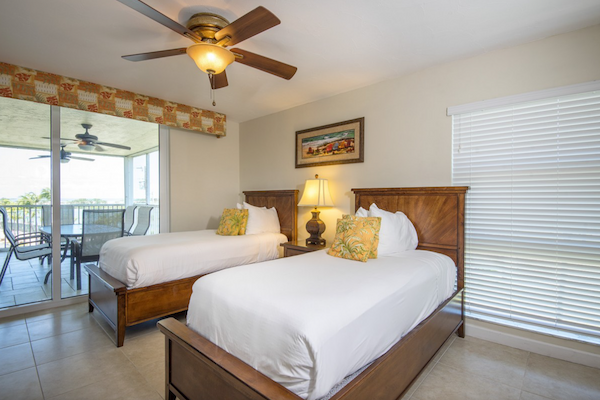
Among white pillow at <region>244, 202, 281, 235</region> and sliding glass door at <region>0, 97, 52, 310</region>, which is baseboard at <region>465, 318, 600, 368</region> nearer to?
white pillow at <region>244, 202, 281, 235</region>

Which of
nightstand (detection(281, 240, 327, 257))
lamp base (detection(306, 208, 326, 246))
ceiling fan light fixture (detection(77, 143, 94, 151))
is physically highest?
ceiling fan light fixture (detection(77, 143, 94, 151))

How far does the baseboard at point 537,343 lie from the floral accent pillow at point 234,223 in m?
2.53

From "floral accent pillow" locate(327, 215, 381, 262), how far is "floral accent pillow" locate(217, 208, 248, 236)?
1.48m

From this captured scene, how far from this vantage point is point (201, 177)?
4.35 m

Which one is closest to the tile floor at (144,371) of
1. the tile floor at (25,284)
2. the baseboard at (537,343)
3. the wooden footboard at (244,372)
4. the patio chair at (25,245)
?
the baseboard at (537,343)

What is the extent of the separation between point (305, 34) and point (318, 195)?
165 centimetres

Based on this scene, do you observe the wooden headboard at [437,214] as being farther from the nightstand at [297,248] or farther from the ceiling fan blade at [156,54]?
the ceiling fan blade at [156,54]

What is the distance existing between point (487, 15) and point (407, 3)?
60 cm

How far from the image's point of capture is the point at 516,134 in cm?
232

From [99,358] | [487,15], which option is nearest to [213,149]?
[99,358]

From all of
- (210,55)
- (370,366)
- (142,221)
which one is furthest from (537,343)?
(142,221)

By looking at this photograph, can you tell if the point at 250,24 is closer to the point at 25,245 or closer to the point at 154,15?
the point at 154,15

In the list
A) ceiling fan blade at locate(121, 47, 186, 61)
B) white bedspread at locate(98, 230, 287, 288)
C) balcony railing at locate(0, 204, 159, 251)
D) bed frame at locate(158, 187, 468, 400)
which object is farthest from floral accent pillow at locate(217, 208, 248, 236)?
ceiling fan blade at locate(121, 47, 186, 61)

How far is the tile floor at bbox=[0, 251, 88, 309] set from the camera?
9.53 ft
